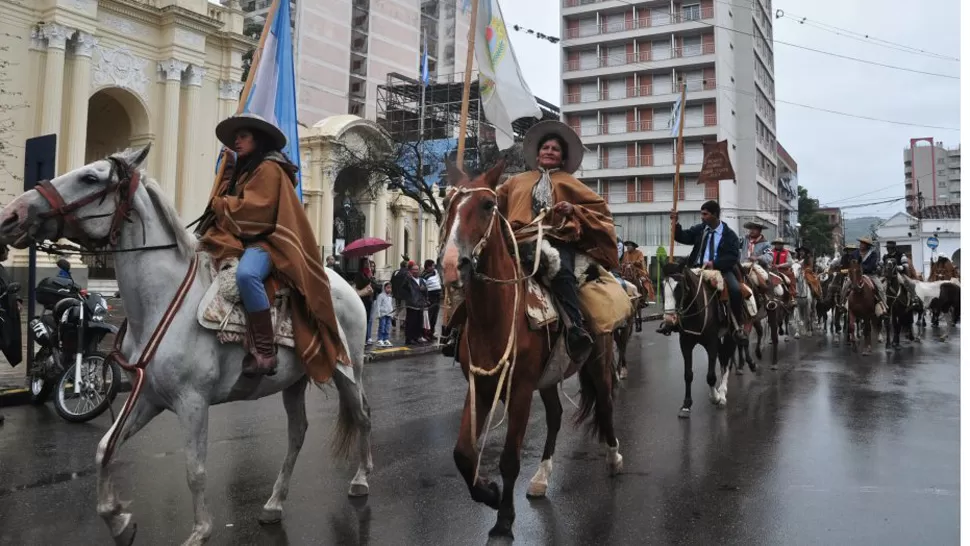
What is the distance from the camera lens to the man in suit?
9281 millimetres

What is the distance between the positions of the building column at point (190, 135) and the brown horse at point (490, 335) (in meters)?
28.1

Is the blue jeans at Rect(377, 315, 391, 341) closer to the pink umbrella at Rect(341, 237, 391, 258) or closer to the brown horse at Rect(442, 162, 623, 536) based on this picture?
the pink umbrella at Rect(341, 237, 391, 258)

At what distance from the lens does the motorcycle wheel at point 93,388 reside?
7.92 metres

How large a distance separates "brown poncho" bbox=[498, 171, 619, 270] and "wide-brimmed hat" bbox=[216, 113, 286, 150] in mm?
1663

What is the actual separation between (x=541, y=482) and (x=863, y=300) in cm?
1344

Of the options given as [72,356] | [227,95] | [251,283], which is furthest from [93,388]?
[227,95]

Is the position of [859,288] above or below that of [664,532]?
above

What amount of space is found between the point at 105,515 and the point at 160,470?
6.93 feet

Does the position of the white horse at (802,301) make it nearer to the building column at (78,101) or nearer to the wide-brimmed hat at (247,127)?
the wide-brimmed hat at (247,127)

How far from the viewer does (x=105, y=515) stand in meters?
3.83

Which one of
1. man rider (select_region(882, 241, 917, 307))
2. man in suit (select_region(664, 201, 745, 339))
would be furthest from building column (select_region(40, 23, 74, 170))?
man rider (select_region(882, 241, 917, 307))

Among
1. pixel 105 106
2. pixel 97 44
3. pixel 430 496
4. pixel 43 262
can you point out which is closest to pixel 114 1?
pixel 97 44

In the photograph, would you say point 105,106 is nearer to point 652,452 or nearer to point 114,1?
point 114,1

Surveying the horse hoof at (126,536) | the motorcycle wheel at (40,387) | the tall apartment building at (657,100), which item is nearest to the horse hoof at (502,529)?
the horse hoof at (126,536)
